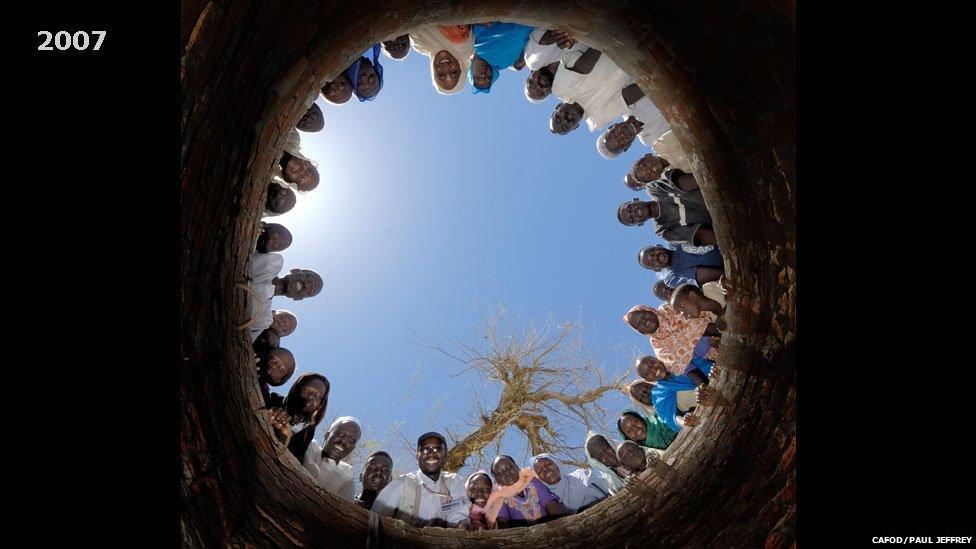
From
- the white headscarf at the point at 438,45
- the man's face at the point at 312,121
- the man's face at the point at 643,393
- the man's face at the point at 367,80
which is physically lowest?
the man's face at the point at 643,393

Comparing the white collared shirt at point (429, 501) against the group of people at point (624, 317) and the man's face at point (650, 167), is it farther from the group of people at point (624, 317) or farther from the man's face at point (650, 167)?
the man's face at point (650, 167)

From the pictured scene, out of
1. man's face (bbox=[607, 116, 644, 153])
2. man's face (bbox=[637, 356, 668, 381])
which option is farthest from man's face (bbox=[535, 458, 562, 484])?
man's face (bbox=[607, 116, 644, 153])

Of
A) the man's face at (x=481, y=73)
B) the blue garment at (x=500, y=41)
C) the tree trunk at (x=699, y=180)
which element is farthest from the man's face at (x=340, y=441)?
the blue garment at (x=500, y=41)

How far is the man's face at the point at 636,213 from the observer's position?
5.27m

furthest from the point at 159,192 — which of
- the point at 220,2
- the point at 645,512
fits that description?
the point at 645,512

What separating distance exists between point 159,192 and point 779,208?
2915 mm

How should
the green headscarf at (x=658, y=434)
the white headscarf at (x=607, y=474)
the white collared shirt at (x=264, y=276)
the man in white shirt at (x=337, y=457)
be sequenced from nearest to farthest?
the white collared shirt at (x=264, y=276), the man in white shirt at (x=337, y=457), the white headscarf at (x=607, y=474), the green headscarf at (x=658, y=434)

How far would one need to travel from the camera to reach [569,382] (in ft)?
26.1

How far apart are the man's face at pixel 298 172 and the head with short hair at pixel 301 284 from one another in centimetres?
84

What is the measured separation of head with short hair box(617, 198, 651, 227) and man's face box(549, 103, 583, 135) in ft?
3.18

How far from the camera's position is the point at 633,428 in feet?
16.0

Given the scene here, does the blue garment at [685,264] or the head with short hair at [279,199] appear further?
the blue garment at [685,264]

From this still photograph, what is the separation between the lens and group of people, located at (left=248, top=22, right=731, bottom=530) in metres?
3.86

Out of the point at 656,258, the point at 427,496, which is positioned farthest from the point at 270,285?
the point at 656,258
